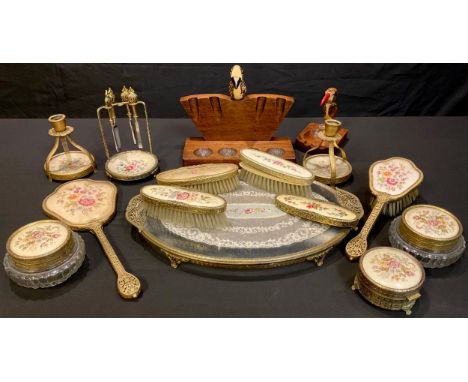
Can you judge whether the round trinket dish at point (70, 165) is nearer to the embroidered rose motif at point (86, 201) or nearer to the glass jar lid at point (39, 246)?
the embroidered rose motif at point (86, 201)

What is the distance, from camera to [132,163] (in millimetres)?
2201

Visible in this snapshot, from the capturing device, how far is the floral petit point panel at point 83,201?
179 centimetres

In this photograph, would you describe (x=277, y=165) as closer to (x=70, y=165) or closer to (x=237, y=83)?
(x=237, y=83)

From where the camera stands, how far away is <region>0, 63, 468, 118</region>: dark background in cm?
297

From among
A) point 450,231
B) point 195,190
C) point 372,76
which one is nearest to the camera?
point 450,231

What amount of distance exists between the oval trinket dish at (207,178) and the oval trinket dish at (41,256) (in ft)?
1.55

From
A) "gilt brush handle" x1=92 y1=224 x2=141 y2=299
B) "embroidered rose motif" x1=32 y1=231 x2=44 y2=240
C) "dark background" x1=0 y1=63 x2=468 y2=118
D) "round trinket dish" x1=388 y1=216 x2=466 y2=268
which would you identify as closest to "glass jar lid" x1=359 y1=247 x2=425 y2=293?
"round trinket dish" x1=388 y1=216 x2=466 y2=268

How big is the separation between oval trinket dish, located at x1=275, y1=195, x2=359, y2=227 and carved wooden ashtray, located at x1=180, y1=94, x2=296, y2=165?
583 mm

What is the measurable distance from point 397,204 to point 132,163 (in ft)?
4.61

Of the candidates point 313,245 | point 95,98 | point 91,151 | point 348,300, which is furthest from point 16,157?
point 348,300

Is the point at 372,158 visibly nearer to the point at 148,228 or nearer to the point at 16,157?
the point at 148,228

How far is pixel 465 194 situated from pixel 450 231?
2.01 ft

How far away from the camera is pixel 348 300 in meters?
1.44

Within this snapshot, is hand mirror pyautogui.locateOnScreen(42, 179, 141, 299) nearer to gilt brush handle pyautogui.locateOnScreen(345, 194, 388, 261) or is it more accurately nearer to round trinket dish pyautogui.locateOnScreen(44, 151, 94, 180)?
round trinket dish pyautogui.locateOnScreen(44, 151, 94, 180)
